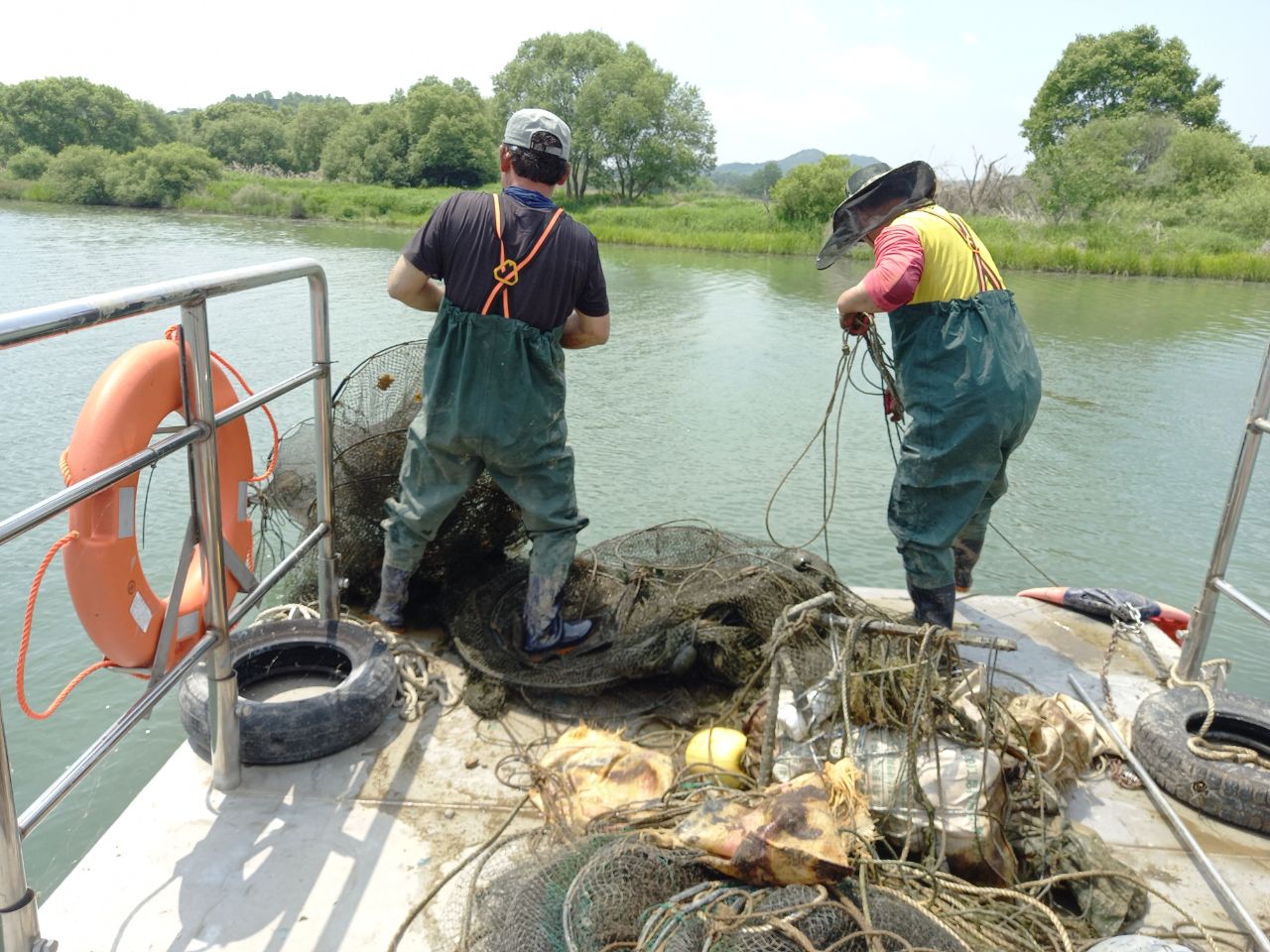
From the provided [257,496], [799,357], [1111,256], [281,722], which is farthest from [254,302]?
[1111,256]

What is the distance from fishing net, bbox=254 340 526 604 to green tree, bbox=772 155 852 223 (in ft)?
96.6

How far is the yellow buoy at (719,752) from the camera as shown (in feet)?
9.26

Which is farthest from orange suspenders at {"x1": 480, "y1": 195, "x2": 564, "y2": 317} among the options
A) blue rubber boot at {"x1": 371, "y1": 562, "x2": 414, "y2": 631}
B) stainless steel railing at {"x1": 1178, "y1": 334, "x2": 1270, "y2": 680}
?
stainless steel railing at {"x1": 1178, "y1": 334, "x2": 1270, "y2": 680}

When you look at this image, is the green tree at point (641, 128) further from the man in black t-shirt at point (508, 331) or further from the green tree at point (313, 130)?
the man in black t-shirt at point (508, 331)

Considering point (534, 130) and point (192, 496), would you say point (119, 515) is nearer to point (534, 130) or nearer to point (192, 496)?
point (192, 496)

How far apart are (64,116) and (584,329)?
69.0 meters

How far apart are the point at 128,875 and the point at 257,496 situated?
5.51 ft

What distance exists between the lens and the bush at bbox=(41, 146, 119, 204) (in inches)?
1439

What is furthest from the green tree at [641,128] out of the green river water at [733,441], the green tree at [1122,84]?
the green river water at [733,441]

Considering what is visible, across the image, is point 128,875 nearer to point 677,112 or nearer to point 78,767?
point 78,767

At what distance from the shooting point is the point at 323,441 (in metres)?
3.33

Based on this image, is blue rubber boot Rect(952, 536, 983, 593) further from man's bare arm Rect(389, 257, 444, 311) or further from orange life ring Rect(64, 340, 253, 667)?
orange life ring Rect(64, 340, 253, 667)

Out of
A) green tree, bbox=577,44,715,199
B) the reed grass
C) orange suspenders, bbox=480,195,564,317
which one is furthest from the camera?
green tree, bbox=577,44,715,199

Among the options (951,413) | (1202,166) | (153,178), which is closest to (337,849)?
(951,413)
